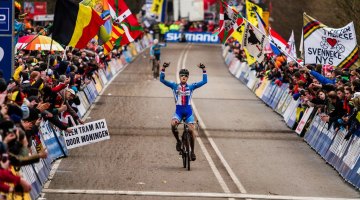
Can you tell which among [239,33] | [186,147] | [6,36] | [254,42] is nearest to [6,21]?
[6,36]

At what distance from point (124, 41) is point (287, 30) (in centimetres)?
3169

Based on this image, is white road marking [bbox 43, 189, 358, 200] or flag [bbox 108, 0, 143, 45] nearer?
white road marking [bbox 43, 189, 358, 200]

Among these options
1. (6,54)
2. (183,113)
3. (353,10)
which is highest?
(6,54)

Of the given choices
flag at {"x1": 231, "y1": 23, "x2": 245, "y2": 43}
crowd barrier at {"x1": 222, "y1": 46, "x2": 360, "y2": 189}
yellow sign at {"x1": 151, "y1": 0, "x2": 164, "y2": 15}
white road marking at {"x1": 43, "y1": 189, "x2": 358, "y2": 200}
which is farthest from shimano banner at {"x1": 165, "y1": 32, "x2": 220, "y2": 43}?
white road marking at {"x1": 43, "y1": 189, "x2": 358, "y2": 200}

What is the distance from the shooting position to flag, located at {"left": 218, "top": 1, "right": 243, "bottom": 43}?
2755cm

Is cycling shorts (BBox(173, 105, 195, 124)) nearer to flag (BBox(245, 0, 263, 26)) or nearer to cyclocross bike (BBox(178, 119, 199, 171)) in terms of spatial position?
cyclocross bike (BBox(178, 119, 199, 171))

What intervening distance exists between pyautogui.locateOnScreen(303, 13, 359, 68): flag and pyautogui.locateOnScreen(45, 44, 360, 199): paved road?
7.73ft

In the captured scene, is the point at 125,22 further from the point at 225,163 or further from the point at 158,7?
the point at 158,7

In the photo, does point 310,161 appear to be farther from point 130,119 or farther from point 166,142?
point 130,119

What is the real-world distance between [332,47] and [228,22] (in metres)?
4.67

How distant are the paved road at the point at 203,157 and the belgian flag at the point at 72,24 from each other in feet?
8.65

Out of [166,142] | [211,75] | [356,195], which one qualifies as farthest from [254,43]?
[211,75]

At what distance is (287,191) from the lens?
1802 cm

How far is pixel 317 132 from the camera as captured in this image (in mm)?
24688
